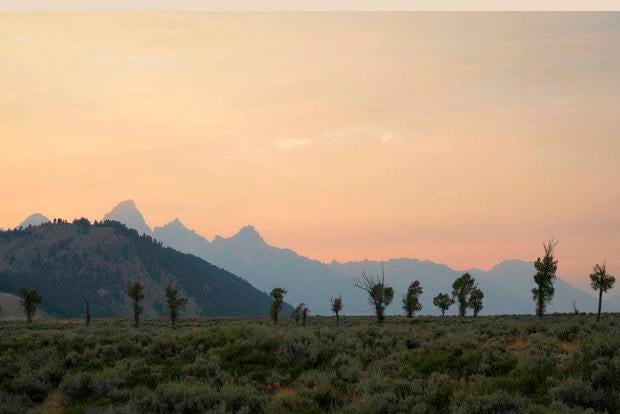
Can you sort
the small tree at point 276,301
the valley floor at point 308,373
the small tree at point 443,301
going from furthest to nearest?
the small tree at point 443,301 < the small tree at point 276,301 < the valley floor at point 308,373

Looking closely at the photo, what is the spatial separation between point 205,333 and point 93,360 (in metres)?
4.92

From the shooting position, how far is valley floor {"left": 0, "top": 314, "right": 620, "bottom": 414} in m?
12.2

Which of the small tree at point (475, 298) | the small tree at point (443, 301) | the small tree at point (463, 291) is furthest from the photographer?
the small tree at point (443, 301)

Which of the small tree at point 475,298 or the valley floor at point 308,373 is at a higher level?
the valley floor at point 308,373

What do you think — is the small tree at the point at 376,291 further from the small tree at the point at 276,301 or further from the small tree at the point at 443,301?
the small tree at the point at 443,301

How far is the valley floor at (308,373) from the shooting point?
12211 mm

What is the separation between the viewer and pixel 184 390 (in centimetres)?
1367

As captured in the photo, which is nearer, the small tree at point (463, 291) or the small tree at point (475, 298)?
the small tree at point (463, 291)

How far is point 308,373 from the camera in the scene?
16.0m

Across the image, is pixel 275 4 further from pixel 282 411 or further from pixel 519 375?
pixel 519 375

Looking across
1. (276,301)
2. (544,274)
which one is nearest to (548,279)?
(544,274)

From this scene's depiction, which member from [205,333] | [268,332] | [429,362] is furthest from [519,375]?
[205,333]

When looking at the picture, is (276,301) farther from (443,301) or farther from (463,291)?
(443,301)

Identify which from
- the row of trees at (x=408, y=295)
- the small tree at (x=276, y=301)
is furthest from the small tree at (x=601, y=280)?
the small tree at (x=276, y=301)
